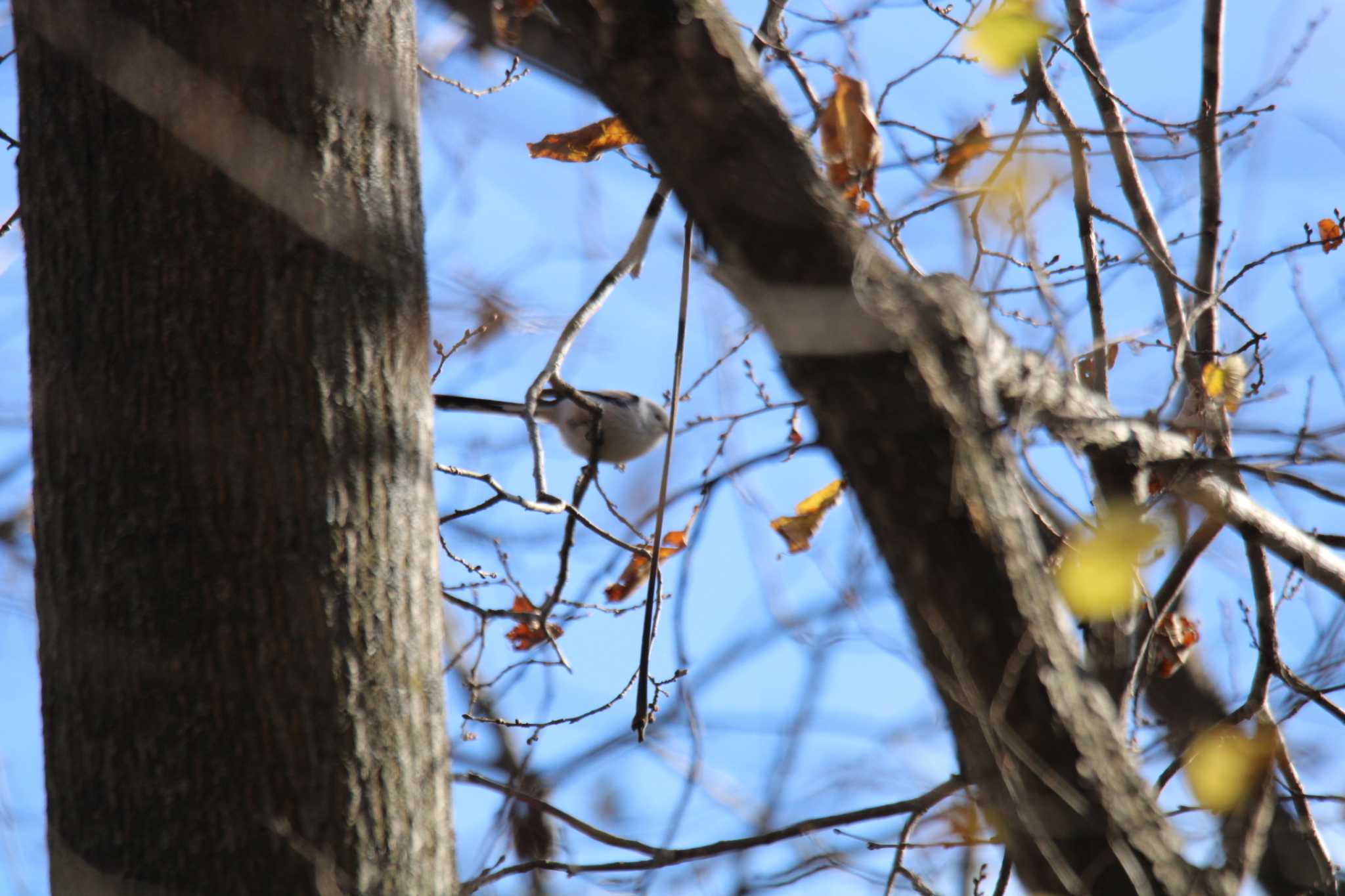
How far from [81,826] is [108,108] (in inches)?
38.4

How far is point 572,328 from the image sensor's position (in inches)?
101

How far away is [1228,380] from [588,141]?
1611mm

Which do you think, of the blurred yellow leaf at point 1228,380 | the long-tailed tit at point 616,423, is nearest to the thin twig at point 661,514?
the blurred yellow leaf at point 1228,380

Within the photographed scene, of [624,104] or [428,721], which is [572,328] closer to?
[624,104]

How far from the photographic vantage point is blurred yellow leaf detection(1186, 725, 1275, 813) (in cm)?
165

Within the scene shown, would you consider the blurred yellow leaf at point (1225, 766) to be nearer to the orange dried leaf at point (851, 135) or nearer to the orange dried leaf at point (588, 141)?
the orange dried leaf at point (851, 135)

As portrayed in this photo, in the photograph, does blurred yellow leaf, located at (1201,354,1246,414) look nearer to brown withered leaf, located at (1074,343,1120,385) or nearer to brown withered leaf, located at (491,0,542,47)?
brown withered leaf, located at (1074,343,1120,385)

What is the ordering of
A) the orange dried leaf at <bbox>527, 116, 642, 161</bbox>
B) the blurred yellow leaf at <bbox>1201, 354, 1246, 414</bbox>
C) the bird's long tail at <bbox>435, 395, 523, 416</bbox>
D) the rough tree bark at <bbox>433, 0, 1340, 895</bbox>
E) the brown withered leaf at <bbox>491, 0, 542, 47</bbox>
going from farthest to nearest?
the bird's long tail at <bbox>435, 395, 523, 416</bbox>, the orange dried leaf at <bbox>527, 116, 642, 161</bbox>, the blurred yellow leaf at <bbox>1201, 354, 1246, 414</bbox>, the brown withered leaf at <bbox>491, 0, 542, 47</bbox>, the rough tree bark at <bbox>433, 0, 1340, 895</bbox>

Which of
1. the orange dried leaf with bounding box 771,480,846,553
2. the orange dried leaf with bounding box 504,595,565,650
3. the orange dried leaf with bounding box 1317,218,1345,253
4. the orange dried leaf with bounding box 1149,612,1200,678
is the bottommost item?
the orange dried leaf with bounding box 1149,612,1200,678

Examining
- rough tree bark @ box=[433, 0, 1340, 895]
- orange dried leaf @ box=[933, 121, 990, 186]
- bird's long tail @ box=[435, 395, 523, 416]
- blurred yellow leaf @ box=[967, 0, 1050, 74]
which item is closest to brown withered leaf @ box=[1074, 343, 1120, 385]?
orange dried leaf @ box=[933, 121, 990, 186]

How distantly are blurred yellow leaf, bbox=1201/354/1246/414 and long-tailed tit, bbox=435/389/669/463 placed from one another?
2.37m

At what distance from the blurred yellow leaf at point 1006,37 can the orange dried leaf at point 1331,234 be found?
4.26 ft

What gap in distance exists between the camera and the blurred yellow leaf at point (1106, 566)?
1516 mm

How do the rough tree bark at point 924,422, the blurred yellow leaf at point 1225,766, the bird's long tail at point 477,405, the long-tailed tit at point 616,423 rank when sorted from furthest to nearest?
the long-tailed tit at point 616,423, the bird's long tail at point 477,405, the blurred yellow leaf at point 1225,766, the rough tree bark at point 924,422
